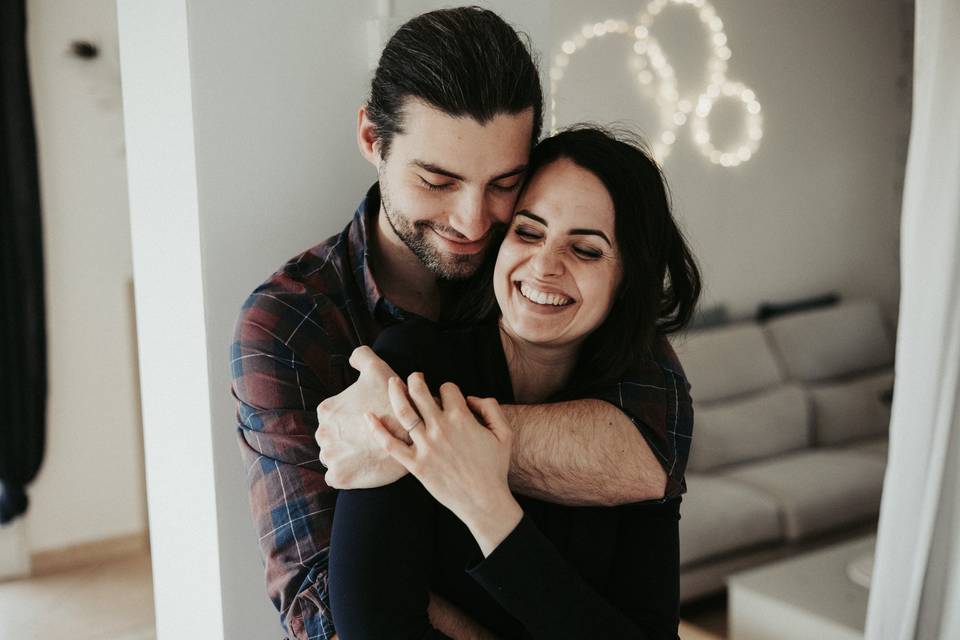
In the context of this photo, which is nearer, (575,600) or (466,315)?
(575,600)

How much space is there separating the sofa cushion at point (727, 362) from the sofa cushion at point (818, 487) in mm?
369

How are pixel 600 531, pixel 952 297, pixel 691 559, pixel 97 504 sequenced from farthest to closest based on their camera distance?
pixel 97 504 → pixel 691 559 → pixel 952 297 → pixel 600 531

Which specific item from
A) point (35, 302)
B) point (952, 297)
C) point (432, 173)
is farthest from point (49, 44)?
point (952, 297)

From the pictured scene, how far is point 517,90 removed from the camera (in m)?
1.33

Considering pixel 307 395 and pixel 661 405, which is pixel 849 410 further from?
pixel 307 395

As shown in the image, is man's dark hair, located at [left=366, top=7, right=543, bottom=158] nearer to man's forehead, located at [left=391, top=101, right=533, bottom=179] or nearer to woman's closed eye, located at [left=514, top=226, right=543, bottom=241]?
man's forehead, located at [left=391, top=101, right=533, bottom=179]

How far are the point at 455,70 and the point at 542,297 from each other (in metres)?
0.35

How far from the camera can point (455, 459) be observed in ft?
3.34

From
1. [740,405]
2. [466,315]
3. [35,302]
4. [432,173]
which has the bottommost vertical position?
[740,405]

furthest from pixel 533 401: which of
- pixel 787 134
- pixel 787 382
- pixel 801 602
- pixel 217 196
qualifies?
pixel 787 134

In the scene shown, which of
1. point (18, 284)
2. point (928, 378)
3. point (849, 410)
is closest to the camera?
point (928, 378)

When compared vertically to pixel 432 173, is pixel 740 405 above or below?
below

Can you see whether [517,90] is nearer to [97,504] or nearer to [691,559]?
[691,559]

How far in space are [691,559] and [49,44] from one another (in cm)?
352
